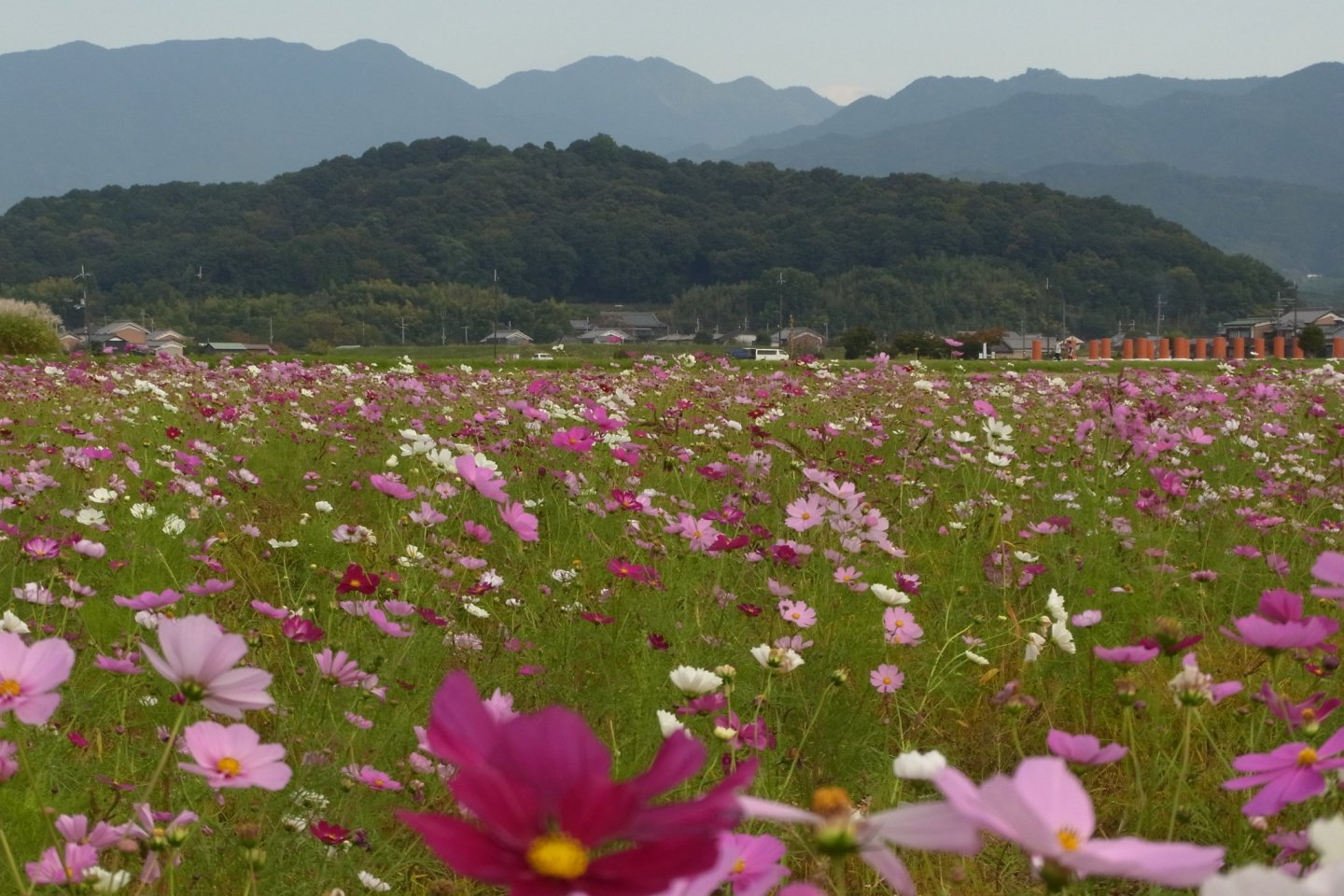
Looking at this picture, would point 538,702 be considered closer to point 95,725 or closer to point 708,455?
point 95,725

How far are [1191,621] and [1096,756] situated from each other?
209cm

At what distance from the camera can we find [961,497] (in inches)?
163

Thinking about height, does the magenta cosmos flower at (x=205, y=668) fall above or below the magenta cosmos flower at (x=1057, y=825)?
below

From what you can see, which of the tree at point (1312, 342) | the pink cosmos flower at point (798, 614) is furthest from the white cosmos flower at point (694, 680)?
the tree at point (1312, 342)

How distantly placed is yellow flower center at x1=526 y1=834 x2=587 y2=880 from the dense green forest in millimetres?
69616

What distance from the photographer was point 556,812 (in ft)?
1.40

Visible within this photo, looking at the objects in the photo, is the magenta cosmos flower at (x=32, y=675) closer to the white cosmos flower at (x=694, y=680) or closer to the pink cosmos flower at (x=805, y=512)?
the white cosmos flower at (x=694, y=680)

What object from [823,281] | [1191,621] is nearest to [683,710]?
[1191,621]

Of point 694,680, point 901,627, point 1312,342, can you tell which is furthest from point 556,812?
point 1312,342

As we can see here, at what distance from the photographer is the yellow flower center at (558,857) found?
0.41 m

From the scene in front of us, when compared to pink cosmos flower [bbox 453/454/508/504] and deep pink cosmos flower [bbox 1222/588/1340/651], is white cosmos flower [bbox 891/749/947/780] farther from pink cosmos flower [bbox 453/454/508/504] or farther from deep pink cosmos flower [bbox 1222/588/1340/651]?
pink cosmos flower [bbox 453/454/508/504]

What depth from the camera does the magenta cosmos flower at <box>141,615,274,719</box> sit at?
773 mm

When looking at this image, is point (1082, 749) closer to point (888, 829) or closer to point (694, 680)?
point (888, 829)

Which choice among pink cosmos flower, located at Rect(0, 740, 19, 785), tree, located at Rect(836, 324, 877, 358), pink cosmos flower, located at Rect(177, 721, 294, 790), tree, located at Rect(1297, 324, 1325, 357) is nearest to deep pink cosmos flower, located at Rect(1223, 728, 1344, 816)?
→ pink cosmos flower, located at Rect(177, 721, 294, 790)
